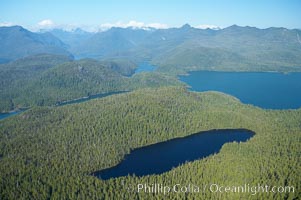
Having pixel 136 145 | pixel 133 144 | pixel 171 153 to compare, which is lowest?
pixel 171 153

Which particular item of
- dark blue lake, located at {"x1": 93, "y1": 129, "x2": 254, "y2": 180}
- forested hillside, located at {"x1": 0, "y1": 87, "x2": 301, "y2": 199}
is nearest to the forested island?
forested hillside, located at {"x1": 0, "y1": 87, "x2": 301, "y2": 199}

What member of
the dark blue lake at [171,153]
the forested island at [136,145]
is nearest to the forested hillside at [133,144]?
the forested island at [136,145]

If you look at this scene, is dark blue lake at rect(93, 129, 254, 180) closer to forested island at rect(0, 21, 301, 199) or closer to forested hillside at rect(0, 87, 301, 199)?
forested island at rect(0, 21, 301, 199)

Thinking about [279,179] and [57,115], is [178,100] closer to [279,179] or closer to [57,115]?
[57,115]

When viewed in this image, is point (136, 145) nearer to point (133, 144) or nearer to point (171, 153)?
point (133, 144)

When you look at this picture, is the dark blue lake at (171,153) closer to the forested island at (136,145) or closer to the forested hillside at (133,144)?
the forested island at (136,145)

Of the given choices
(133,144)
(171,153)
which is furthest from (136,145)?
(171,153)
